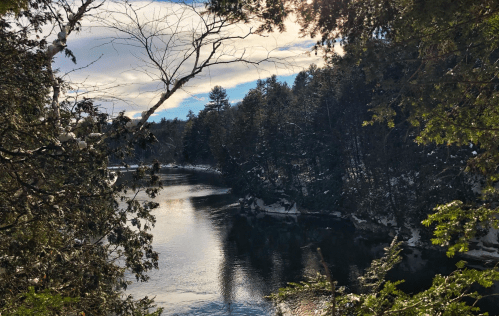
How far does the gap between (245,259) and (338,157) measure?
21.2m

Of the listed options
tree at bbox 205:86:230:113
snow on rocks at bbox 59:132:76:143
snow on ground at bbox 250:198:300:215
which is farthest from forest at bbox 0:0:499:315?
tree at bbox 205:86:230:113

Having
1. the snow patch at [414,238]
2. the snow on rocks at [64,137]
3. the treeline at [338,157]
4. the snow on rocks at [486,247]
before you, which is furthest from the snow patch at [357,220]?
the snow on rocks at [64,137]

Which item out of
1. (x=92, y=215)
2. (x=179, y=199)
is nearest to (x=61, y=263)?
(x=92, y=215)

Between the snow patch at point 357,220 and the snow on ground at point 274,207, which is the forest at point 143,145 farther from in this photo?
the snow on ground at point 274,207

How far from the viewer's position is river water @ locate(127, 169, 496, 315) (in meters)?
21.2

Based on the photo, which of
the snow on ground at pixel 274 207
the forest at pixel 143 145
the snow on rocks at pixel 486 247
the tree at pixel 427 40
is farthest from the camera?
the snow on ground at pixel 274 207

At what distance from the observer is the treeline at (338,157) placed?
29.8 metres

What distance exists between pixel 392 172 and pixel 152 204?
30298 millimetres

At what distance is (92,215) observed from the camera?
23.8 feet

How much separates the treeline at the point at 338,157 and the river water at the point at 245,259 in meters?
3.74

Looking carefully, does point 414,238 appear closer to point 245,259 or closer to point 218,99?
point 245,259

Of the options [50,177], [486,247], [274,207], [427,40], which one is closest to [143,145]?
[50,177]

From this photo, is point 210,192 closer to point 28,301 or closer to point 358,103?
point 358,103

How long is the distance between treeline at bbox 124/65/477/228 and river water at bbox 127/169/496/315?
374cm
